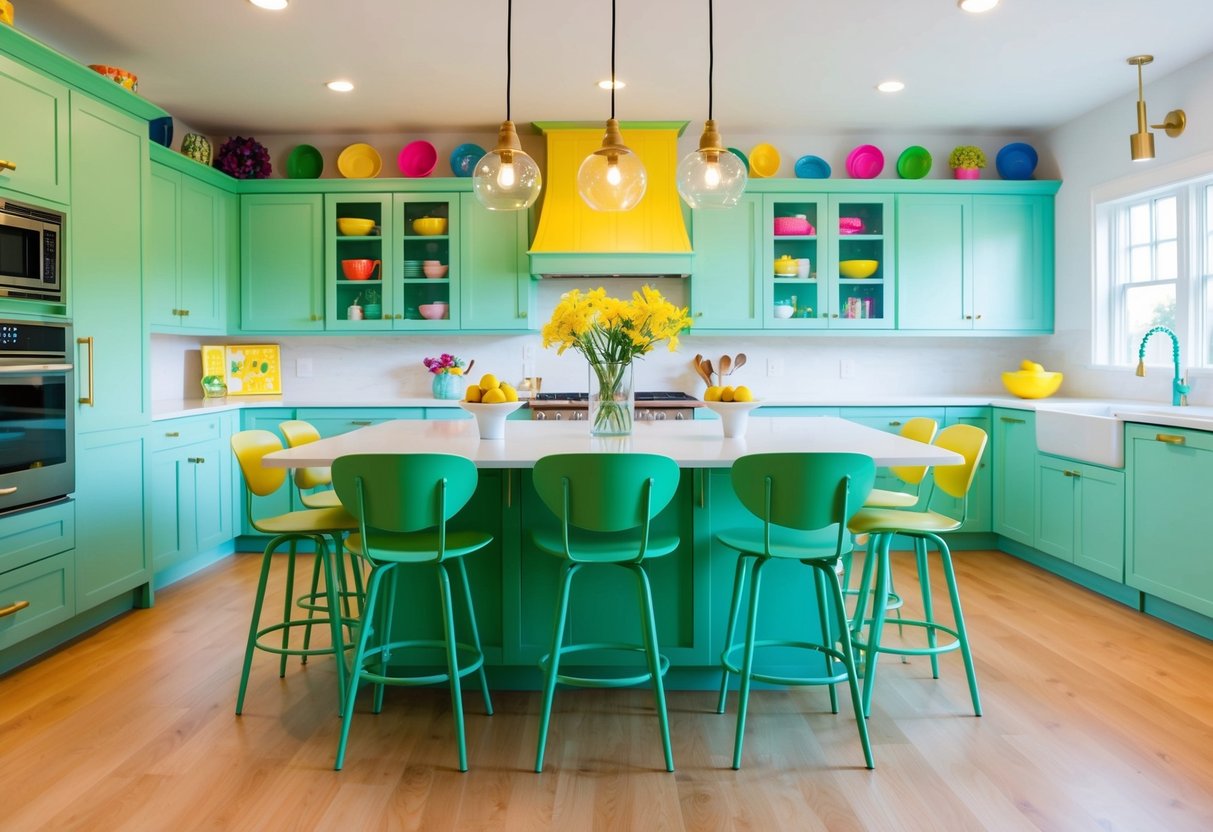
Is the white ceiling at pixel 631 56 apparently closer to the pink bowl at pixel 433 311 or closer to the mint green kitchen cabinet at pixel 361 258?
the mint green kitchen cabinet at pixel 361 258

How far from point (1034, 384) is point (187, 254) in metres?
4.87

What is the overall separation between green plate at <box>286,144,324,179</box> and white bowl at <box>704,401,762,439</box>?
359cm

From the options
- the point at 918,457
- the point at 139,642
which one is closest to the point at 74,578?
the point at 139,642

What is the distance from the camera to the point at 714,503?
9.19ft

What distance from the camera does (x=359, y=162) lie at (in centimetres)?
536

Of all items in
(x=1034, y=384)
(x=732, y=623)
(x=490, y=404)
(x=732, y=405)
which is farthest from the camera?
(x=1034, y=384)

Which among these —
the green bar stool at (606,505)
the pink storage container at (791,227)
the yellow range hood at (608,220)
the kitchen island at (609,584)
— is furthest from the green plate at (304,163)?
the green bar stool at (606,505)

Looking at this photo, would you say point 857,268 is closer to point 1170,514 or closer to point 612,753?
point 1170,514

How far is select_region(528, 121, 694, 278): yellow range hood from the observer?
5012 millimetres

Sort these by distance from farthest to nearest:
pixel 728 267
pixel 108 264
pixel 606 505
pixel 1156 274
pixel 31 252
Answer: pixel 728 267
pixel 1156 274
pixel 108 264
pixel 31 252
pixel 606 505

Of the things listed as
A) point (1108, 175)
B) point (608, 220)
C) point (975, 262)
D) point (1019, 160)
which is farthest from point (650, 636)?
point (1019, 160)

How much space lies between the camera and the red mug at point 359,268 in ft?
17.0

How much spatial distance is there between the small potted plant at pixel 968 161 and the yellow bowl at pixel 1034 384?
4.24ft

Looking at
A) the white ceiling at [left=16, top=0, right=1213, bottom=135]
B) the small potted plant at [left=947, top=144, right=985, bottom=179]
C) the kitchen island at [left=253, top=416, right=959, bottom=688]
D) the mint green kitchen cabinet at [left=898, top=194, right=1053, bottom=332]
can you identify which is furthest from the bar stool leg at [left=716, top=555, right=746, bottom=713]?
the small potted plant at [left=947, top=144, right=985, bottom=179]
